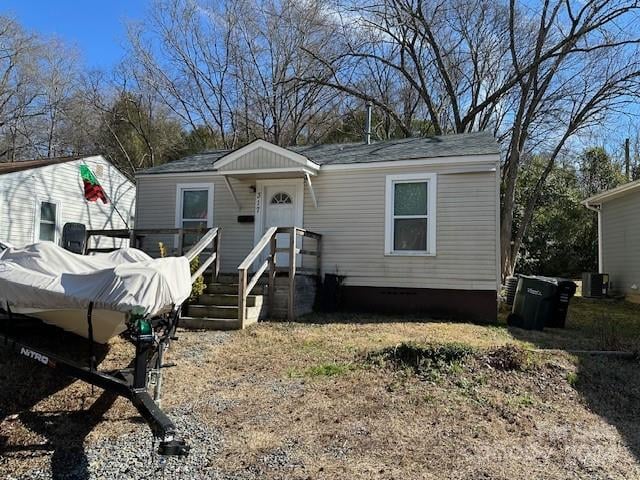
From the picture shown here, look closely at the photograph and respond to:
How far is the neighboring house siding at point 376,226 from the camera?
9977 millimetres

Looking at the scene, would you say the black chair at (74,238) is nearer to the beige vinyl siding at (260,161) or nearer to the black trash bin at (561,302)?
the beige vinyl siding at (260,161)

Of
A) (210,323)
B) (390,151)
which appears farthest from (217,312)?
(390,151)

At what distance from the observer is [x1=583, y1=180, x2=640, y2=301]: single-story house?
14.6m

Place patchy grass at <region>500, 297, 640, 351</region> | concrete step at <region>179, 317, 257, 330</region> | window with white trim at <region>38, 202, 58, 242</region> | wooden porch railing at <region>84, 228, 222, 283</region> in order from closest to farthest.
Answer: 1. patchy grass at <region>500, 297, 640, 351</region>
2. concrete step at <region>179, 317, 257, 330</region>
3. wooden porch railing at <region>84, 228, 222, 283</region>
4. window with white trim at <region>38, 202, 58, 242</region>

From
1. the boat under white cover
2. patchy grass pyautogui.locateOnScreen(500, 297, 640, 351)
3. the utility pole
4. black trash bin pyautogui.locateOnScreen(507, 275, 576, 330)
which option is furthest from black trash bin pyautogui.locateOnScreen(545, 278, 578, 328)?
the utility pole

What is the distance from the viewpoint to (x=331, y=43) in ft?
65.2

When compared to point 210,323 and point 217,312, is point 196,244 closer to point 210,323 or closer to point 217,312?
point 217,312

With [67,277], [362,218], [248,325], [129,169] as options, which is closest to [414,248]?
[362,218]

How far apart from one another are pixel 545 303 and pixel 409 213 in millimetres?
2980

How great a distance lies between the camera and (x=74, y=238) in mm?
12031

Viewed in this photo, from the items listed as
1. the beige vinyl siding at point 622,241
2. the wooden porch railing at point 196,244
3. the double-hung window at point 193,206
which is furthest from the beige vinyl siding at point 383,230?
the beige vinyl siding at point 622,241

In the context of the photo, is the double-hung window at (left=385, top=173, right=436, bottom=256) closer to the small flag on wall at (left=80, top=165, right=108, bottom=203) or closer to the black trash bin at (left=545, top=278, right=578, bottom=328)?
the black trash bin at (left=545, top=278, right=578, bottom=328)

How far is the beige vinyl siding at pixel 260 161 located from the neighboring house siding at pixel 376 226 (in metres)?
0.74

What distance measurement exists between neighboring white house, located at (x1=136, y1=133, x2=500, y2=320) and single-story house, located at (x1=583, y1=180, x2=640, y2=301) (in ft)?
20.6
